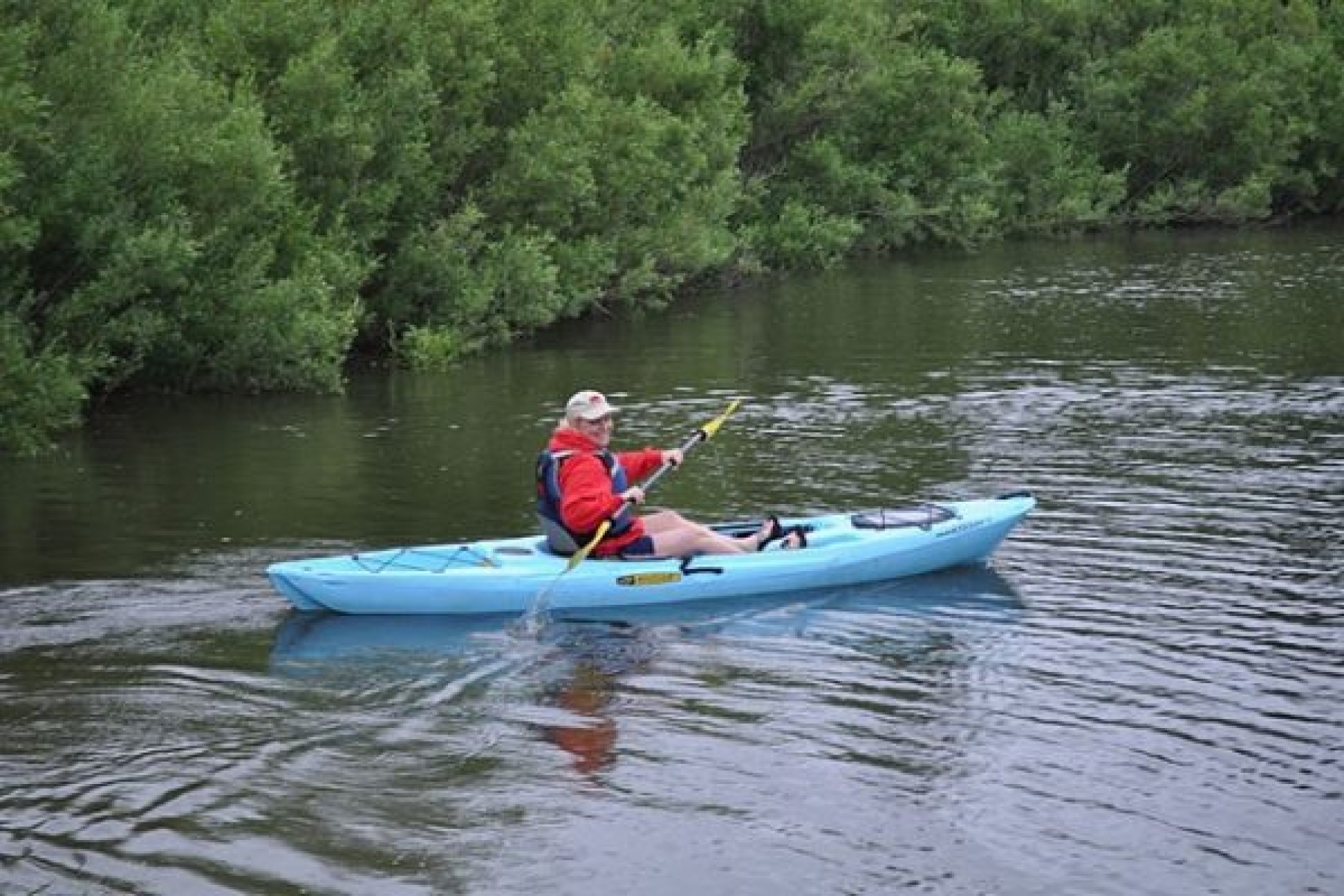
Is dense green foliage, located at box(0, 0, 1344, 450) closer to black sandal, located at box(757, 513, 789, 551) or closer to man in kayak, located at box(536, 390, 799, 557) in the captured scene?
man in kayak, located at box(536, 390, 799, 557)

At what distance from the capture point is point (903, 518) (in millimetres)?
13922

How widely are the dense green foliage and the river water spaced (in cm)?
153

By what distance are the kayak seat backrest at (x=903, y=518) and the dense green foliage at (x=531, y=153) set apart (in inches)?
331

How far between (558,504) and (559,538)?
24cm

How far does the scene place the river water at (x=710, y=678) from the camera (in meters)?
8.63

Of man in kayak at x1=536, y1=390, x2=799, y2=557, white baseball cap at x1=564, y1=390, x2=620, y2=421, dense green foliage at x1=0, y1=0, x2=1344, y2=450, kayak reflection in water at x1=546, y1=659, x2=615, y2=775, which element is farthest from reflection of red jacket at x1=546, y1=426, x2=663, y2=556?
dense green foliage at x1=0, y1=0, x2=1344, y2=450

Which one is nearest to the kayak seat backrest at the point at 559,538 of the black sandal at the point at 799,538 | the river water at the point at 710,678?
the river water at the point at 710,678

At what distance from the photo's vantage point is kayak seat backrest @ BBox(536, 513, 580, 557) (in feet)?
Answer: 43.1

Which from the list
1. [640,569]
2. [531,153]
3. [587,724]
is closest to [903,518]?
[640,569]

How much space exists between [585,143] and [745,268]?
283 inches

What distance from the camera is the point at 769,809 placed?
9109 millimetres

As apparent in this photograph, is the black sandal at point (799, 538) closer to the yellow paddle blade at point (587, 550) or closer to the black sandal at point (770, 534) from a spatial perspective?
the black sandal at point (770, 534)

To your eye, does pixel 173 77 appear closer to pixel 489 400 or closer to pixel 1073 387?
pixel 489 400

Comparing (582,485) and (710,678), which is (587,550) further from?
(710,678)
